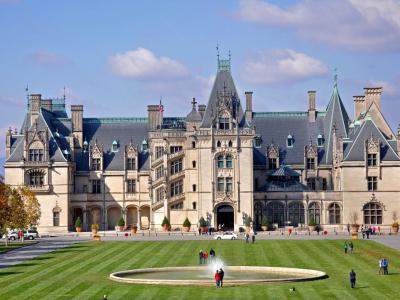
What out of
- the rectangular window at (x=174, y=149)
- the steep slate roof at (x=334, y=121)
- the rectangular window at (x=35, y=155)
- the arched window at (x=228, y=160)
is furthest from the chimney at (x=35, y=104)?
the steep slate roof at (x=334, y=121)

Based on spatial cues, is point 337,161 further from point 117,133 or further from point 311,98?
point 117,133

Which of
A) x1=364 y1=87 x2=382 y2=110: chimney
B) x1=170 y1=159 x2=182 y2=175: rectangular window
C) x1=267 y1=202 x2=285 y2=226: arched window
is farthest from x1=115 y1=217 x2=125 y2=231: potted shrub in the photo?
x1=364 y1=87 x2=382 y2=110: chimney

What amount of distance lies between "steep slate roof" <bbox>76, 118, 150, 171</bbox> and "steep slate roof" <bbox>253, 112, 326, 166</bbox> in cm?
1467

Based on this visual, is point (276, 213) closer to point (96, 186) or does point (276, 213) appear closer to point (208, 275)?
point (96, 186)

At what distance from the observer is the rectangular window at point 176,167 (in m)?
133

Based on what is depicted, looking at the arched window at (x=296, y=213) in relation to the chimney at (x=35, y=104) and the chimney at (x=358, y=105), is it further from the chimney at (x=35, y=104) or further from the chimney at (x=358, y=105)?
the chimney at (x=35, y=104)

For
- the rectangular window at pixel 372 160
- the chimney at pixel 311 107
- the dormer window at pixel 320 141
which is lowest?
the rectangular window at pixel 372 160

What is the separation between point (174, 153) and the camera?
133 metres

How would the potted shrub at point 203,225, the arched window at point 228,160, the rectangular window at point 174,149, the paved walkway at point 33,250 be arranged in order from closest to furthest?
the paved walkway at point 33,250 → the potted shrub at point 203,225 → the arched window at point 228,160 → the rectangular window at point 174,149

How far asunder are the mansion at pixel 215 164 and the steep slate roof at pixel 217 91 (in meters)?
0.12

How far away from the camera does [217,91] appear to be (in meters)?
132

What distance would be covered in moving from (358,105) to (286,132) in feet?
31.8

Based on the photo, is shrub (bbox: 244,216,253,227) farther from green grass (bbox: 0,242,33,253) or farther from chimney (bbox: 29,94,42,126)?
chimney (bbox: 29,94,42,126)

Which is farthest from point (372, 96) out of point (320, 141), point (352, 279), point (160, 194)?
point (352, 279)
